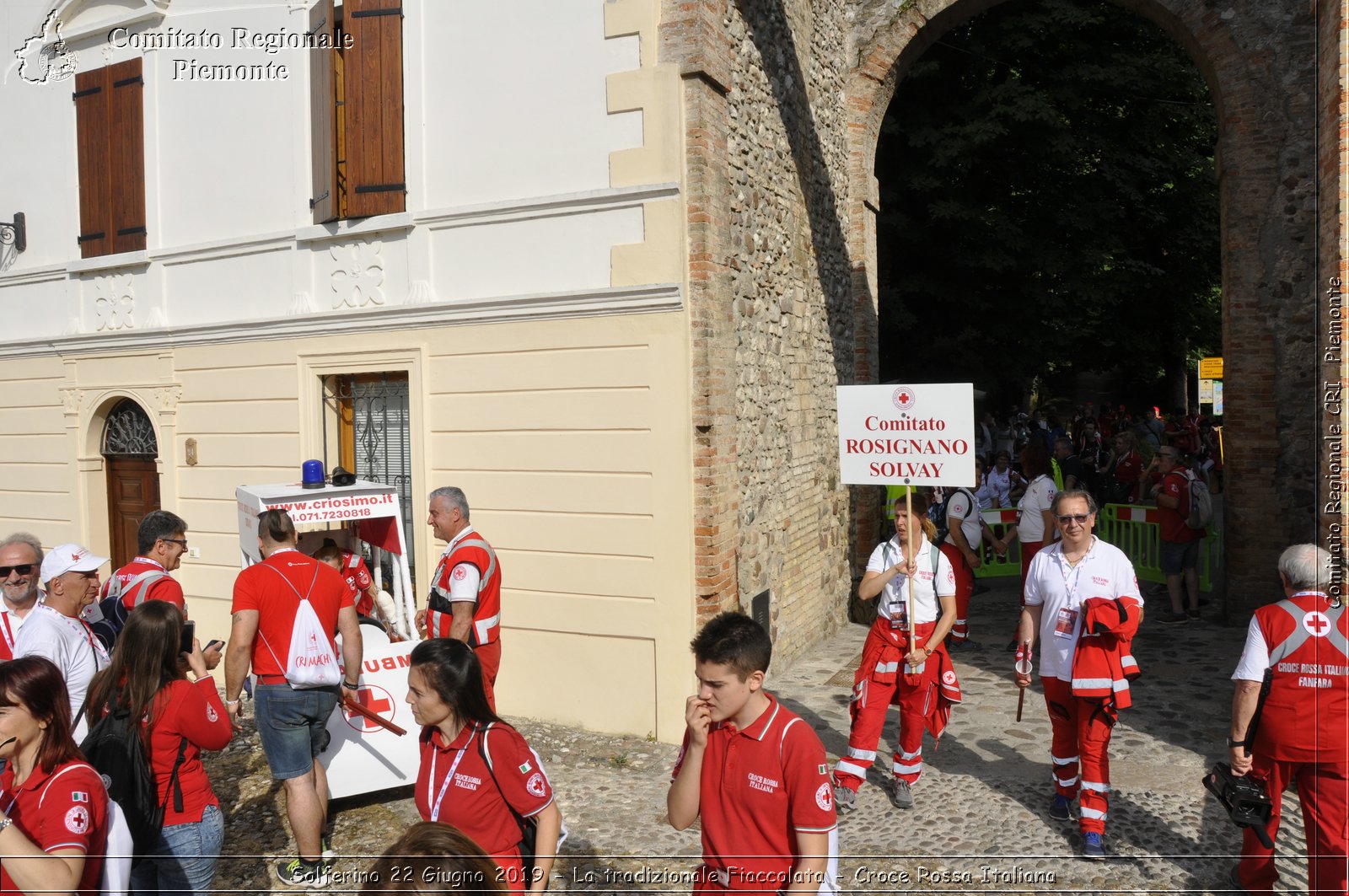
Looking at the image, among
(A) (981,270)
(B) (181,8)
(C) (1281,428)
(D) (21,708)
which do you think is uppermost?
(B) (181,8)

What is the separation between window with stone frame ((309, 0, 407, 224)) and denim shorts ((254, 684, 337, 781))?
4619 mm

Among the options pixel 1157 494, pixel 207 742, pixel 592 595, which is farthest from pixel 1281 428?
pixel 207 742

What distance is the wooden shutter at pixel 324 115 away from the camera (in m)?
8.58

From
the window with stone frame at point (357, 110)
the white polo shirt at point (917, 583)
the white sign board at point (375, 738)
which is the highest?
the window with stone frame at point (357, 110)

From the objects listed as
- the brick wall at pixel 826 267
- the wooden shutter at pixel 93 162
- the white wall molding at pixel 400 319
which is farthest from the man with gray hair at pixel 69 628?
the wooden shutter at pixel 93 162

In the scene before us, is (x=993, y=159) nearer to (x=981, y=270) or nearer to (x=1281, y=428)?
(x=981, y=270)

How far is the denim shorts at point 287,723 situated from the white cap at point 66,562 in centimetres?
105

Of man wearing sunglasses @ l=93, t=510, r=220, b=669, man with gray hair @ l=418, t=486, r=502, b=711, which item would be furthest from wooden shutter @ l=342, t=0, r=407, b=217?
man wearing sunglasses @ l=93, t=510, r=220, b=669

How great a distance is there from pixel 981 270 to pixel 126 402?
13850mm

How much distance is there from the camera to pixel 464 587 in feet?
18.9

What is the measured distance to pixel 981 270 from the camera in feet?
58.5

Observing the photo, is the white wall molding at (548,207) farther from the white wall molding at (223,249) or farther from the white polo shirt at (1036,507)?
the white polo shirt at (1036,507)

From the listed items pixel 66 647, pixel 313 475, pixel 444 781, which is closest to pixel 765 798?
pixel 444 781

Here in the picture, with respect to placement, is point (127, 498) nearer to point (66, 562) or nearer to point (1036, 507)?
point (66, 562)
